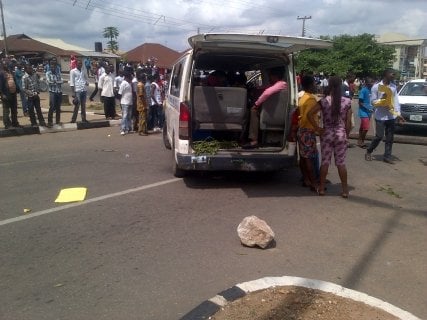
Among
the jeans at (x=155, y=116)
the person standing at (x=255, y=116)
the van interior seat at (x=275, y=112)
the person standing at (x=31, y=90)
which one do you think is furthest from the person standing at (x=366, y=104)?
the person standing at (x=31, y=90)

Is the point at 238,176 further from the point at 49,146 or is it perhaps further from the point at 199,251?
the point at 49,146

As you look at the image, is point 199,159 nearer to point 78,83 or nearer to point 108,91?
point 78,83

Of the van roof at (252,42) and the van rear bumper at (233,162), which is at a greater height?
the van roof at (252,42)

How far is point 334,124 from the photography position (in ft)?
20.8

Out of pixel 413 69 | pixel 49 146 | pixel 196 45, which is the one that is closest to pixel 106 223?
pixel 196 45

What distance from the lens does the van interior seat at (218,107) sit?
6852 millimetres

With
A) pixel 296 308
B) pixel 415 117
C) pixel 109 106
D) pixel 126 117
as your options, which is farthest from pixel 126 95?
pixel 296 308

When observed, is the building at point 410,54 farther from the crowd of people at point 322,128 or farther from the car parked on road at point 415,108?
the crowd of people at point 322,128

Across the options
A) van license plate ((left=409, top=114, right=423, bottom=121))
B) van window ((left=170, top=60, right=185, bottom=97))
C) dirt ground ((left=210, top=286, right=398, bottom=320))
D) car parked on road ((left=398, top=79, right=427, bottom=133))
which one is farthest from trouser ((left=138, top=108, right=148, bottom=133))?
dirt ground ((left=210, top=286, right=398, bottom=320))

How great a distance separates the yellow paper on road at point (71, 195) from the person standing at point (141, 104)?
562 cm

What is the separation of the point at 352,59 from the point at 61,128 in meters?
40.9

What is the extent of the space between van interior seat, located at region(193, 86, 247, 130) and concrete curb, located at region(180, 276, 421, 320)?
359 cm

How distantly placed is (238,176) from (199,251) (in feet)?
11.0

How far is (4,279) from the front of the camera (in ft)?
A: 12.7
